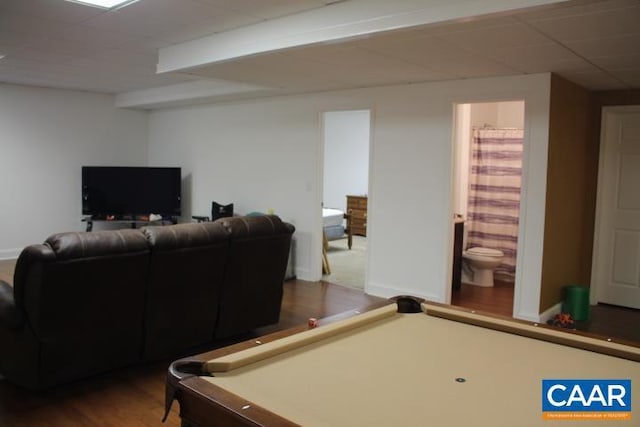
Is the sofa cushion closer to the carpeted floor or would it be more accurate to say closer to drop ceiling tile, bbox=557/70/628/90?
the carpeted floor

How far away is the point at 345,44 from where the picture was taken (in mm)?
3568

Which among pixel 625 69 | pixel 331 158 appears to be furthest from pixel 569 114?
pixel 331 158

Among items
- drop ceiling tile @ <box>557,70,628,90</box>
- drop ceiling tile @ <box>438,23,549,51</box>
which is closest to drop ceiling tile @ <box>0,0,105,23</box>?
drop ceiling tile @ <box>438,23,549,51</box>

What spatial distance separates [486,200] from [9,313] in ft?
17.0

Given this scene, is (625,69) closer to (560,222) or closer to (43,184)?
(560,222)

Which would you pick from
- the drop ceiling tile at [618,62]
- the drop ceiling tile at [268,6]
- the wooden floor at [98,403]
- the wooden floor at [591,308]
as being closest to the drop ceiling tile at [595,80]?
the drop ceiling tile at [618,62]

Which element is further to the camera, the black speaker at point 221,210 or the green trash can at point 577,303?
the black speaker at point 221,210

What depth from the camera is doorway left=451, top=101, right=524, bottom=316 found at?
6.12 meters

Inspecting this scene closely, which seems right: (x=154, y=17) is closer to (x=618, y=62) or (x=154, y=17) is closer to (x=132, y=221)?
(x=618, y=62)

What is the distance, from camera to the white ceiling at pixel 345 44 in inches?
120

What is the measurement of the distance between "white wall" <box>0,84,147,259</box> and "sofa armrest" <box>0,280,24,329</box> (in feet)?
15.8

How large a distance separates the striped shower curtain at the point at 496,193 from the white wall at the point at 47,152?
212 inches

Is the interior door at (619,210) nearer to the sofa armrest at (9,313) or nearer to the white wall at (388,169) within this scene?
the white wall at (388,169)

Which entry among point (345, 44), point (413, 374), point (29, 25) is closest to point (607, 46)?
point (345, 44)
